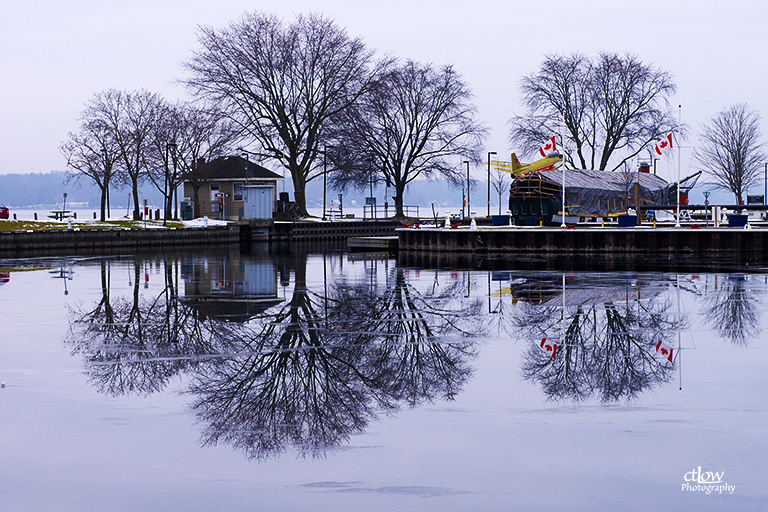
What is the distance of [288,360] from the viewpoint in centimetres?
1379

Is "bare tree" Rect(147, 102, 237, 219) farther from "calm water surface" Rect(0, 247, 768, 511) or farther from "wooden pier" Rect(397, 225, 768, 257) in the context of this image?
"calm water surface" Rect(0, 247, 768, 511)

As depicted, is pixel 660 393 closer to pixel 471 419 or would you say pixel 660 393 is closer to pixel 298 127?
pixel 471 419

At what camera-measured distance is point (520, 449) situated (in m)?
9.05

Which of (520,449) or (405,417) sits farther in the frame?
(405,417)

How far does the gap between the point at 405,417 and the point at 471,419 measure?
758mm

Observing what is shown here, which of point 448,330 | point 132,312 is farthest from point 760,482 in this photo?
point 132,312

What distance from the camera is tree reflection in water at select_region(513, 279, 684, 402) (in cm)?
1211

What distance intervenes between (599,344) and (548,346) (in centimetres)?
87

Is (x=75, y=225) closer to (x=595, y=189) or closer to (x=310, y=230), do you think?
(x=310, y=230)

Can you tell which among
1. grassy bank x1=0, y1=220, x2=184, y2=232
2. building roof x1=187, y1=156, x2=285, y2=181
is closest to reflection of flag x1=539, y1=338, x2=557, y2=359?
grassy bank x1=0, y1=220, x2=184, y2=232

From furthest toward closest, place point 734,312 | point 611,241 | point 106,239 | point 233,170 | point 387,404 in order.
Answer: point 233,170, point 106,239, point 611,241, point 734,312, point 387,404

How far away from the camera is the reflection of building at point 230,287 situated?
68.7 ft

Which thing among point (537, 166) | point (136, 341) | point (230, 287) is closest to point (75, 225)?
point (537, 166)

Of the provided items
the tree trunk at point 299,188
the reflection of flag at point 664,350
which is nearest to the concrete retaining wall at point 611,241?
the reflection of flag at point 664,350
